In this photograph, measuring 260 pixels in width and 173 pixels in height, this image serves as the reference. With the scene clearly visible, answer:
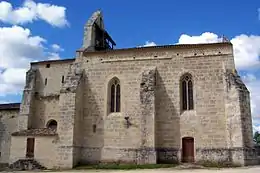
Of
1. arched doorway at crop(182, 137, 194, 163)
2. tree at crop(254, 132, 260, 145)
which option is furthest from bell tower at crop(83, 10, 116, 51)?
tree at crop(254, 132, 260, 145)

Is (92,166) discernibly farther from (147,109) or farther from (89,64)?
(89,64)

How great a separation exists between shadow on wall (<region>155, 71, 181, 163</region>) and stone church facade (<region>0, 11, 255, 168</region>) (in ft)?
0.25

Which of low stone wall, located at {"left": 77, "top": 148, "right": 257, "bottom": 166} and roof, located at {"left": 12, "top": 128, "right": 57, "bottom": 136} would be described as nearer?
low stone wall, located at {"left": 77, "top": 148, "right": 257, "bottom": 166}

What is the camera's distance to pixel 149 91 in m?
24.3

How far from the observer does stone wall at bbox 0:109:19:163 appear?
30536 millimetres

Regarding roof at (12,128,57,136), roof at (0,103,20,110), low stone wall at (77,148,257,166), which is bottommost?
low stone wall at (77,148,257,166)

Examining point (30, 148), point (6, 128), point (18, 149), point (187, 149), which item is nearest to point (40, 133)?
point (30, 148)

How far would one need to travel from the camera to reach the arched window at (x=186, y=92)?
24.8m

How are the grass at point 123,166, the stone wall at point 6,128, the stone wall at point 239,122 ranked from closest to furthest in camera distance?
the grass at point 123,166
the stone wall at point 239,122
the stone wall at point 6,128

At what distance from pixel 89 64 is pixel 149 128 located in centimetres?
836

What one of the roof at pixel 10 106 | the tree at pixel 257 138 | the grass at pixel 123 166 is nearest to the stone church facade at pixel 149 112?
the grass at pixel 123 166

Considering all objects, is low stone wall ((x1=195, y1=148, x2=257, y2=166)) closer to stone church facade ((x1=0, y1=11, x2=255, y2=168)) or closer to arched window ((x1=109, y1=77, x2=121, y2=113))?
stone church facade ((x1=0, y1=11, x2=255, y2=168))

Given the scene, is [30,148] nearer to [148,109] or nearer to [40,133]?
[40,133]

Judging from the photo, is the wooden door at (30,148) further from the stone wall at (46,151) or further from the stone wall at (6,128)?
the stone wall at (6,128)
